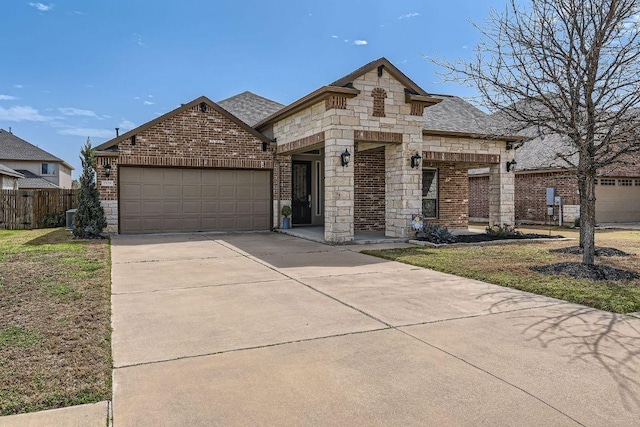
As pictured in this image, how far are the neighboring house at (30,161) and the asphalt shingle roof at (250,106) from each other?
24.8m

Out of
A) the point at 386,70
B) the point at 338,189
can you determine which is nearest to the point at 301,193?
the point at 338,189

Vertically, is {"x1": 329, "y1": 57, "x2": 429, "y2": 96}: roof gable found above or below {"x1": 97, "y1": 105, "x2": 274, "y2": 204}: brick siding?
above

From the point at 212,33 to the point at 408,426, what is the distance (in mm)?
14082

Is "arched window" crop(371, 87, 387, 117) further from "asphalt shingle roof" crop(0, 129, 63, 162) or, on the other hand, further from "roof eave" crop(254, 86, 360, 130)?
"asphalt shingle roof" crop(0, 129, 63, 162)

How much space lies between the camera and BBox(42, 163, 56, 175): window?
126 feet

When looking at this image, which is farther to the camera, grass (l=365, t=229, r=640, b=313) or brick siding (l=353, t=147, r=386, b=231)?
brick siding (l=353, t=147, r=386, b=231)

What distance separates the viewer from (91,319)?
4609mm

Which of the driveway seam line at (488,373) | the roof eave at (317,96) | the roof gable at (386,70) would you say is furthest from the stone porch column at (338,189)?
the driveway seam line at (488,373)

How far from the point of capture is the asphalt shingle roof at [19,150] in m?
36.4

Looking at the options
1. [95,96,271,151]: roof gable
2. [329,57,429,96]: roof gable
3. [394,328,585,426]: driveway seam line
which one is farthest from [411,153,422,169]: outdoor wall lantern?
[394,328,585,426]: driveway seam line

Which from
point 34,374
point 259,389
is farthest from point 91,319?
point 259,389

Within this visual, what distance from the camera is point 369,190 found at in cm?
1538

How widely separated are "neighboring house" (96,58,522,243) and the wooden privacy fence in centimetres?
586

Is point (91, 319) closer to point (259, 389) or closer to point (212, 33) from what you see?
point (259, 389)
